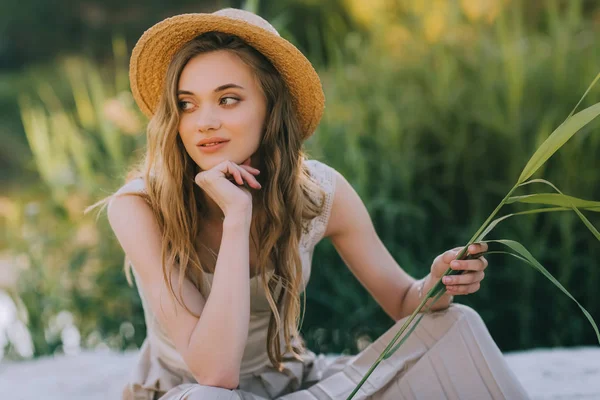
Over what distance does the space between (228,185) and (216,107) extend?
0.20 metres

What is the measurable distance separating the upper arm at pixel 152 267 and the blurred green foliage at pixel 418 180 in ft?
4.06

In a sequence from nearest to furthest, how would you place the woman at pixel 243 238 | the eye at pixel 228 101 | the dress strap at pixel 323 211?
the woman at pixel 243 238
the eye at pixel 228 101
the dress strap at pixel 323 211

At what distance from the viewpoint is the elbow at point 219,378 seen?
5.65 feet

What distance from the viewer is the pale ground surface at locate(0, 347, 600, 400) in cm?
237

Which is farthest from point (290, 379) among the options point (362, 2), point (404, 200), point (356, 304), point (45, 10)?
point (45, 10)

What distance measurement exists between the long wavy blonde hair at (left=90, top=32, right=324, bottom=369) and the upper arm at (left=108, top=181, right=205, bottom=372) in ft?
0.10

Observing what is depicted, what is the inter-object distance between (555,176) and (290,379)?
5.45 ft

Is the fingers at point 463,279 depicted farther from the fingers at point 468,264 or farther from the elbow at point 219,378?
the elbow at point 219,378

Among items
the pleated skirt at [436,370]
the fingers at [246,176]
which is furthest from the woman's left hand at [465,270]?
the fingers at [246,176]

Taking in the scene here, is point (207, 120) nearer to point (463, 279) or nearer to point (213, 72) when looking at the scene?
point (213, 72)

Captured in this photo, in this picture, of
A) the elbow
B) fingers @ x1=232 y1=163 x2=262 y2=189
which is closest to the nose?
fingers @ x1=232 y1=163 x2=262 y2=189

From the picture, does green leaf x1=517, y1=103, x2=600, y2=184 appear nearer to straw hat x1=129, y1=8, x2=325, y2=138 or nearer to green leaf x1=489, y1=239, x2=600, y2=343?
green leaf x1=489, y1=239, x2=600, y2=343

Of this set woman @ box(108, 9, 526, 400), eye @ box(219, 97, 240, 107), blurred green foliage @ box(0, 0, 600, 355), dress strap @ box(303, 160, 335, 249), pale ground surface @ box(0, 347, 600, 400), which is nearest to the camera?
woman @ box(108, 9, 526, 400)

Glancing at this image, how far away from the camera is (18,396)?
2539mm
